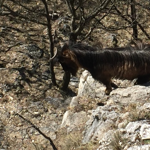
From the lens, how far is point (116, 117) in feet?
18.1

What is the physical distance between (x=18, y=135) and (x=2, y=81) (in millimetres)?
2623

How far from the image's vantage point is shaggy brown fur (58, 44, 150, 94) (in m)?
6.83

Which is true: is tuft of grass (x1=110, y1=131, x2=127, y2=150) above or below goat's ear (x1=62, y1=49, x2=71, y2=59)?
below

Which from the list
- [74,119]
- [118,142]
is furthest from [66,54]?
[118,142]

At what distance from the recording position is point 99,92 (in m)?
7.98

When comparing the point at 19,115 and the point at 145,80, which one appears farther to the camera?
the point at 19,115

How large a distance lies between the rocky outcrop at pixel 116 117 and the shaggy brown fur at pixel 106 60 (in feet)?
1.64

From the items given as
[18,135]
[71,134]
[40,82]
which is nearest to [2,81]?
[40,82]

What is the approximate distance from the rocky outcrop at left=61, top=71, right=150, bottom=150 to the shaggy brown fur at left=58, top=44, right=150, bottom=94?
50cm

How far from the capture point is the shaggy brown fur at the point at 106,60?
683cm

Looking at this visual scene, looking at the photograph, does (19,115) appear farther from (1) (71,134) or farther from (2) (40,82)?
(1) (71,134)

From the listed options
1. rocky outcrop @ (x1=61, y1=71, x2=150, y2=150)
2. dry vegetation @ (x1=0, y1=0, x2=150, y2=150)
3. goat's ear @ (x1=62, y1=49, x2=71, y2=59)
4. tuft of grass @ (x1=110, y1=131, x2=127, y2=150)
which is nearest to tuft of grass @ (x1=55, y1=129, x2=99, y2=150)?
dry vegetation @ (x1=0, y1=0, x2=150, y2=150)

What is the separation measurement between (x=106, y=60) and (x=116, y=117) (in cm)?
183

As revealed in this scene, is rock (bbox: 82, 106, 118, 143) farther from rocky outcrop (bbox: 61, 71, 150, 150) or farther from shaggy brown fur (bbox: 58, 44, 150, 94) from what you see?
shaggy brown fur (bbox: 58, 44, 150, 94)
